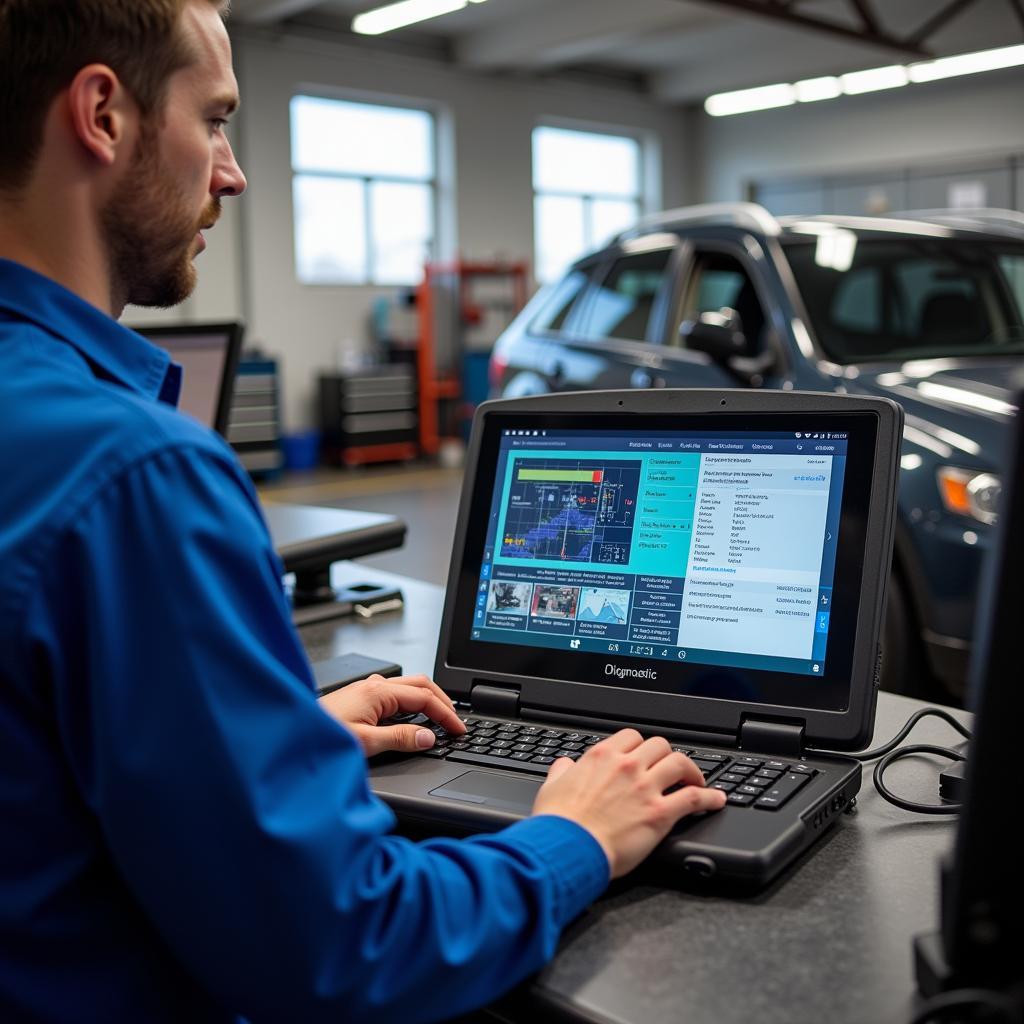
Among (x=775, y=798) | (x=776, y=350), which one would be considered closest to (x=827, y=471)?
(x=775, y=798)

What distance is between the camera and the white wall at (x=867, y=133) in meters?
10.2

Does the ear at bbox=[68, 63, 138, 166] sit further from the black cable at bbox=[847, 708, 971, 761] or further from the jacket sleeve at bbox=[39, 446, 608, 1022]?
the black cable at bbox=[847, 708, 971, 761]

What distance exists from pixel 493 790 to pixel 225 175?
559 mm

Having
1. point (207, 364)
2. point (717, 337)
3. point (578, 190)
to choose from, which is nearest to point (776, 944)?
point (207, 364)

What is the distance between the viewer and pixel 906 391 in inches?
117

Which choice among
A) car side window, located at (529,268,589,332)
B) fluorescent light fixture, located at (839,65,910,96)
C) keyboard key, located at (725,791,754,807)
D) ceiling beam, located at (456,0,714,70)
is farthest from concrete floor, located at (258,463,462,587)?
fluorescent light fixture, located at (839,65,910,96)

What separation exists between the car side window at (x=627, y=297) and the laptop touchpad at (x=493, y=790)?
10.3 feet

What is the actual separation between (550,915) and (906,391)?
8.21ft

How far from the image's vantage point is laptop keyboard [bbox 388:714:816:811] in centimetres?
94

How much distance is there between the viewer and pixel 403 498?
788 cm

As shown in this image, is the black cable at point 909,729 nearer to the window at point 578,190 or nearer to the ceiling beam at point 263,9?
the ceiling beam at point 263,9

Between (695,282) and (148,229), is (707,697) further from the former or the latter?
(695,282)

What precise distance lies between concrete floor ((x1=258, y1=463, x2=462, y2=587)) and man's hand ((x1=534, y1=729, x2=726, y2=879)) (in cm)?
412

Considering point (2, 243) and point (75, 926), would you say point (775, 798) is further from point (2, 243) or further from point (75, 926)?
point (2, 243)
